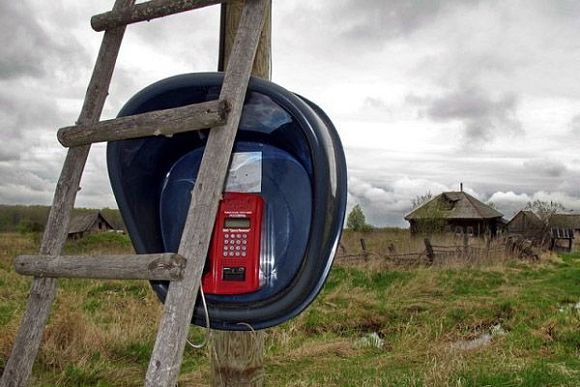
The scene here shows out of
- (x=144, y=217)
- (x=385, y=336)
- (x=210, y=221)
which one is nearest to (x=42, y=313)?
(x=144, y=217)

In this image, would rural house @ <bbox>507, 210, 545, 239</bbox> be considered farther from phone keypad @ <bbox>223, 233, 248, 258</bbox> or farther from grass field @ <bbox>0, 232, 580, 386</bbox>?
phone keypad @ <bbox>223, 233, 248, 258</bbox>

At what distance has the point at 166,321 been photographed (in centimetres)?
182

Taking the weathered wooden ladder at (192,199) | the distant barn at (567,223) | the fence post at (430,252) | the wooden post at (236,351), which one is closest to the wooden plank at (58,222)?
the weathered wooden ladder at (192,199)

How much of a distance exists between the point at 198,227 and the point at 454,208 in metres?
37.1

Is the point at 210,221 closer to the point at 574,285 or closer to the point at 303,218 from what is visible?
the point at 303,218

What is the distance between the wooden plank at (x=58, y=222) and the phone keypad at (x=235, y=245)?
72 cm

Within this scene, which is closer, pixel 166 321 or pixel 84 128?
pixel 166 321

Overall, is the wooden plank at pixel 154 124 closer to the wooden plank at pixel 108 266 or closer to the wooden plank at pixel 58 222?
the wooden plank at pixel 58 222

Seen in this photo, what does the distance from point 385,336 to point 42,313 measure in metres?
5.96

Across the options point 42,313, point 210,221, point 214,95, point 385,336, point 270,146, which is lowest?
point 385,336

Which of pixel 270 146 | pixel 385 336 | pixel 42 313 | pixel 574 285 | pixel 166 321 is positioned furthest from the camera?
pixel 574 285

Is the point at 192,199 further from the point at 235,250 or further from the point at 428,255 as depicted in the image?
the point at 428,255

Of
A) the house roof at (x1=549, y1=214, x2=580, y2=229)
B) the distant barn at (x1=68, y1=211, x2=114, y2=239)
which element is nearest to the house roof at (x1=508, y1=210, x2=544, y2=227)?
the house roof at (x1=549, y1=214, x2=580, y2=229)

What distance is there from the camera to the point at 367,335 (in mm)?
7605
